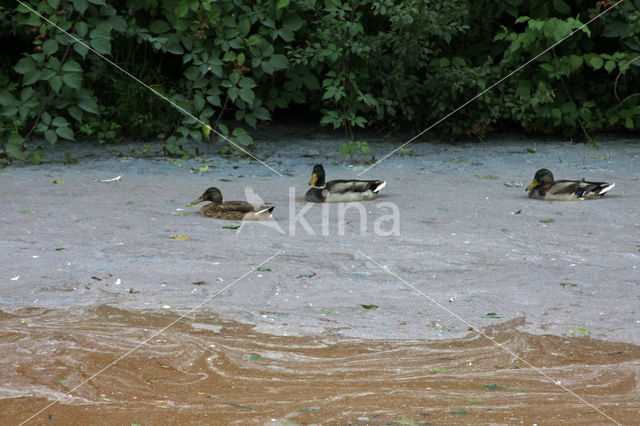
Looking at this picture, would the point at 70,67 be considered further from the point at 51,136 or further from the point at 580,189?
the point at 580,189

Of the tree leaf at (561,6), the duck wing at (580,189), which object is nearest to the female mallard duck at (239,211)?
the duck wing at (580,189)

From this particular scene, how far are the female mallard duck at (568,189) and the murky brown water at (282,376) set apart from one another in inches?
138

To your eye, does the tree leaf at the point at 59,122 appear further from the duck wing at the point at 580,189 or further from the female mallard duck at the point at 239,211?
the duck wing at the point at 580,189

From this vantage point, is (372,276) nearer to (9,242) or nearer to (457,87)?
(9,242)

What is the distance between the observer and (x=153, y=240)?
19.3 feet

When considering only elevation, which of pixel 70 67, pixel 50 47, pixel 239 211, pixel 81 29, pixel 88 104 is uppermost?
pixel 81 29

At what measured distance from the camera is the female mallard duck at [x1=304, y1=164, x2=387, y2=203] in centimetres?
751

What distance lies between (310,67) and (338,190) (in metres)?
3.43

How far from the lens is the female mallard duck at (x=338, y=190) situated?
7.51 meters

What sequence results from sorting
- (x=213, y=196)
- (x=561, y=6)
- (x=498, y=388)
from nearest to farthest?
1. (x=498, y=388)
2. (x=213, y=196)
3. (x=561, y=6)

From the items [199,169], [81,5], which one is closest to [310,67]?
[199,169]

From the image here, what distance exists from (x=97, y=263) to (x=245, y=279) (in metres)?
0.98

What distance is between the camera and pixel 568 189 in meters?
7.61

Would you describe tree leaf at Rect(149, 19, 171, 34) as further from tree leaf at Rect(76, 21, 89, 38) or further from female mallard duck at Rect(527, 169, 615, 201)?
female mallard duck at Rect(527, 169, 615, 201)
